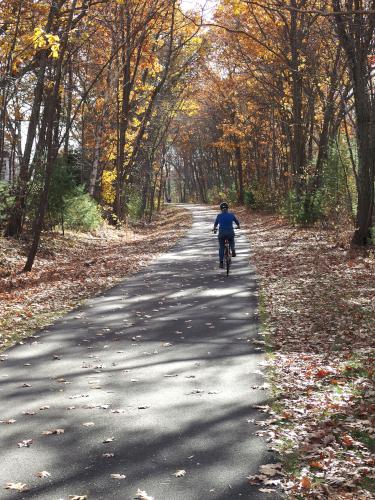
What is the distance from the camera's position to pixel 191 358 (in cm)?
791

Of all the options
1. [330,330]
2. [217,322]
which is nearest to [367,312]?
[330,330]

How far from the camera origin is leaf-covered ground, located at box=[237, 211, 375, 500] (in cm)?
449

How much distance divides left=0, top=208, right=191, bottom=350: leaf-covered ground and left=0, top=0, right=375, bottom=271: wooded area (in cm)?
101

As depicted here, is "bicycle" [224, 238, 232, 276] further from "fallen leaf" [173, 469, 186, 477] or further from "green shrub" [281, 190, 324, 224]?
"green shrub" [281, 190, 324, 224]

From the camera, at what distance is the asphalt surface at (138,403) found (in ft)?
14.4

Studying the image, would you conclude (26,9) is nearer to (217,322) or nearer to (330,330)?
(217,322)

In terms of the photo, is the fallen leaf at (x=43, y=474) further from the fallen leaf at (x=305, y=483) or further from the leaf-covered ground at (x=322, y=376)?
the fallen leaf at (x=305, y=483)

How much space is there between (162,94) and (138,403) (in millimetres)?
31973

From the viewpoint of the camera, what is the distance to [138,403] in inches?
241

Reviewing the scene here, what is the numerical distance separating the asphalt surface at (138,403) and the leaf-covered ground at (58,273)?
2.46 feet

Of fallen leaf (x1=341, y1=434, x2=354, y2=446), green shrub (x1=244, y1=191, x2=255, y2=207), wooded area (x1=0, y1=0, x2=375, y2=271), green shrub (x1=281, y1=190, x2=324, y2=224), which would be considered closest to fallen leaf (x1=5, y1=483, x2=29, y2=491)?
fallen leaf (x1=341, y1=434, x2=354, y2=446)

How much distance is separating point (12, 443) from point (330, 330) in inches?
239

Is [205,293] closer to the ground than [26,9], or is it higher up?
closer to the ground

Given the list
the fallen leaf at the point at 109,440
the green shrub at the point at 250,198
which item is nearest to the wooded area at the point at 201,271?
the fallen leaf at the point at 109,440
